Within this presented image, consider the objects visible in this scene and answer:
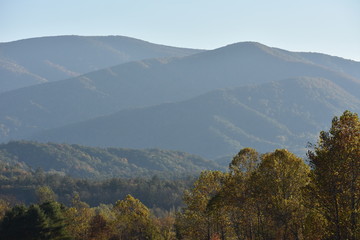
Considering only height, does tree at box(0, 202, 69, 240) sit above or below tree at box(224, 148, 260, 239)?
below

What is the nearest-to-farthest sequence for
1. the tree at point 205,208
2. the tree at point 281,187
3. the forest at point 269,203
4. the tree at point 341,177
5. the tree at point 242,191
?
the tree at point 341,177 < the forest at point 269,203 < the tree at point 281,187 < the tree at point 242,191 < the tree at point 205,208

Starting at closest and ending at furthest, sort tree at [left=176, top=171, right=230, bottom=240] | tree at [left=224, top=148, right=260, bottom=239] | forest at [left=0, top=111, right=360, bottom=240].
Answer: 1. forest at [left=0, top=111, right=360, bottom=240]
2. tree at [left=224, top=148, right=260, bottom=239]
3. tree at [left=176, top=171, right=230, bottom=240]

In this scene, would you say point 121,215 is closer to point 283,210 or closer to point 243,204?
point 243,204

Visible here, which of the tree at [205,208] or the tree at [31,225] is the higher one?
the tree at [205,208]

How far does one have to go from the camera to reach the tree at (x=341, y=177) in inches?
1608

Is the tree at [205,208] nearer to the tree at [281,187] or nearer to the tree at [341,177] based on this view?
the tree at [281,187]

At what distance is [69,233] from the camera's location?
93.1m

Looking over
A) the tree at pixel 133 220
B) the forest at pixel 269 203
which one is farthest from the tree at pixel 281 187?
the tree at pixel 133 220

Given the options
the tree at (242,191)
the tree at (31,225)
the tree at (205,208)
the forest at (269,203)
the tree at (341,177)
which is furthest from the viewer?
the tree at (31,225)

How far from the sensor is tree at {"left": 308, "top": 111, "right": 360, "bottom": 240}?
134ft

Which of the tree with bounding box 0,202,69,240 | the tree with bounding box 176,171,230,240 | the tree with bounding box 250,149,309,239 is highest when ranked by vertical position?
the tree with bounding box 250,149,309,239

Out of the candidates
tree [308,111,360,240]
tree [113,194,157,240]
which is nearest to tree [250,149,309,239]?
tree [308,111,360,240]

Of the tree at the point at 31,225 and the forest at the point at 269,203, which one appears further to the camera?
the tree at the point at 31,225

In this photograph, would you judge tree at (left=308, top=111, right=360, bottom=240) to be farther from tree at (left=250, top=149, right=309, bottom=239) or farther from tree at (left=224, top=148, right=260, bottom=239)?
tree at (left=224, top=148, right=260, bottom=239)
